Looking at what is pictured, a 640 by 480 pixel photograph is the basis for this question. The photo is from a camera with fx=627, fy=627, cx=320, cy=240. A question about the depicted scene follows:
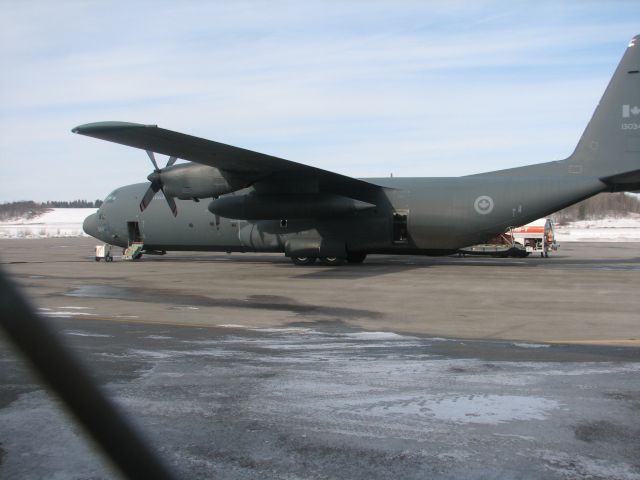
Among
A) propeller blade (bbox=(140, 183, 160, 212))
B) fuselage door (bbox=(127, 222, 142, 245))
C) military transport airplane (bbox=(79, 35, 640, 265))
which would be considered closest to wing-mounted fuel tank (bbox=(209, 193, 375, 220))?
military transport airplane (bbox=(79, 35, 640, 265))

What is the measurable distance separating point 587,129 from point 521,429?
19450 mm

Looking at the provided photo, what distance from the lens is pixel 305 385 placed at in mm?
6957

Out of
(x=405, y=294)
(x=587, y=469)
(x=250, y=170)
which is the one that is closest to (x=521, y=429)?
(x=587, y=469)

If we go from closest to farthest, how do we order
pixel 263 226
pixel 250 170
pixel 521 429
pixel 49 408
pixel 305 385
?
pixel 521 429 < pixel 49 408 < pixel 305 385 < pixel 250 170 < pixel 263 226

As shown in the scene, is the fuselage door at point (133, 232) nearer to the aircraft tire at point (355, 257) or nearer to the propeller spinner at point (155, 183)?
the propeller spinner at point (155, 183)

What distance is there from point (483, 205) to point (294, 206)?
6.90 metres

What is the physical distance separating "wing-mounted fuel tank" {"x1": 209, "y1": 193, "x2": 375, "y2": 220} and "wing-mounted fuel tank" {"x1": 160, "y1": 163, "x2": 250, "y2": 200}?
0.85 m

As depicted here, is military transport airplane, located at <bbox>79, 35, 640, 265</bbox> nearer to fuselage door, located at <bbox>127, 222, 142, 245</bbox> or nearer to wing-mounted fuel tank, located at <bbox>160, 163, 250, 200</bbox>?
wing-mounted fuel tank, located at <bbox>160, 163, 250, 200</bbox>

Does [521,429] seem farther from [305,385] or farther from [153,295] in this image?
[153,295]

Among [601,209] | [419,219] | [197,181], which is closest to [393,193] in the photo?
[419,219]

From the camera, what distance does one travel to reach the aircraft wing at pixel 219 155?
17.9 m

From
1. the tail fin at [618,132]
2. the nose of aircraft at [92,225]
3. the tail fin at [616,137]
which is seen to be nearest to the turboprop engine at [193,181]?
the nose of aircraft at [92,225]

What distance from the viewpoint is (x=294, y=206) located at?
2306 centimetres

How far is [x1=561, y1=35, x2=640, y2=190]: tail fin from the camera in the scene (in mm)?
21641
